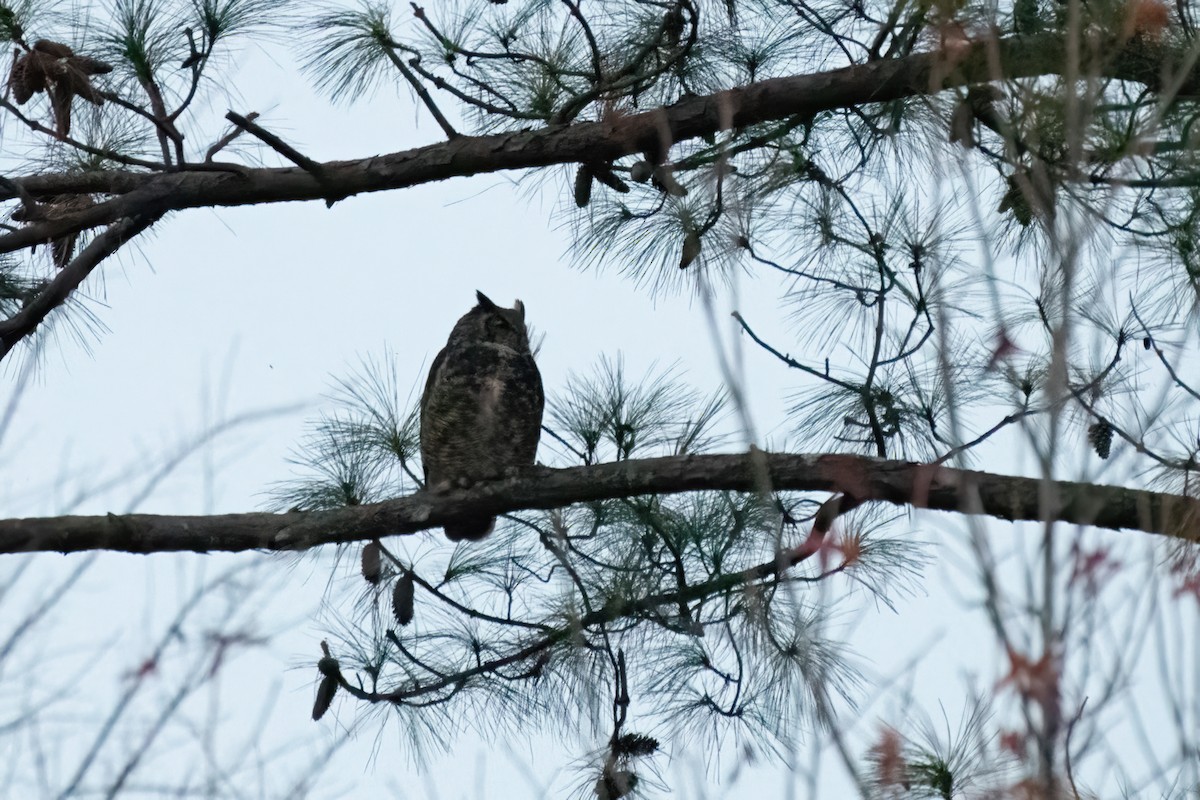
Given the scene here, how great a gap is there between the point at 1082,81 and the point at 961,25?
0.64m

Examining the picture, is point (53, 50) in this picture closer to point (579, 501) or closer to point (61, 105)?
point (61, 105)

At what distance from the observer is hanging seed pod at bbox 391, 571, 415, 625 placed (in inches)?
112

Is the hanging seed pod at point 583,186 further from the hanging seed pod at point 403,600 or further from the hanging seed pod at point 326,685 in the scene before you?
the hanging seed pod at point 326,685

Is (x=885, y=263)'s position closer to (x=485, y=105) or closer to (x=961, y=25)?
(x=485, y=105)

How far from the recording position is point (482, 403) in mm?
3359

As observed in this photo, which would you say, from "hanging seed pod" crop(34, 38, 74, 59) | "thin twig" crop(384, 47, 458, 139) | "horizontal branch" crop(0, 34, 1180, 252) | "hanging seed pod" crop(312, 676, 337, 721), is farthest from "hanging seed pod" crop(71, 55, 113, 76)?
"hanging seed pod" crop(312, 676, 337, 721)

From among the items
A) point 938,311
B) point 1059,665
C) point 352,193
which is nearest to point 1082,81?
point 938,311

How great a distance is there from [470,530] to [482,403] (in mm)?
437

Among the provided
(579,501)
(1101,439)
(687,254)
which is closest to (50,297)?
(579,501)

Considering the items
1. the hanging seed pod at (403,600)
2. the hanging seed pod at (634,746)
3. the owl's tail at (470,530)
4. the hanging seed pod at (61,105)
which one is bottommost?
the hanging seed pod at (634,746)

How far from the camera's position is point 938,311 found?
1.19m

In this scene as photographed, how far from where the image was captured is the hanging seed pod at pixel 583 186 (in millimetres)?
2900

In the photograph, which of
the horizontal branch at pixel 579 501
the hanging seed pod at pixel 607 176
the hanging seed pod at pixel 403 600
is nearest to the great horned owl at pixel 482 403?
the hanging seed pod at pixel 403 600

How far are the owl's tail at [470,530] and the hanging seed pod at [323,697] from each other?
39 cm
